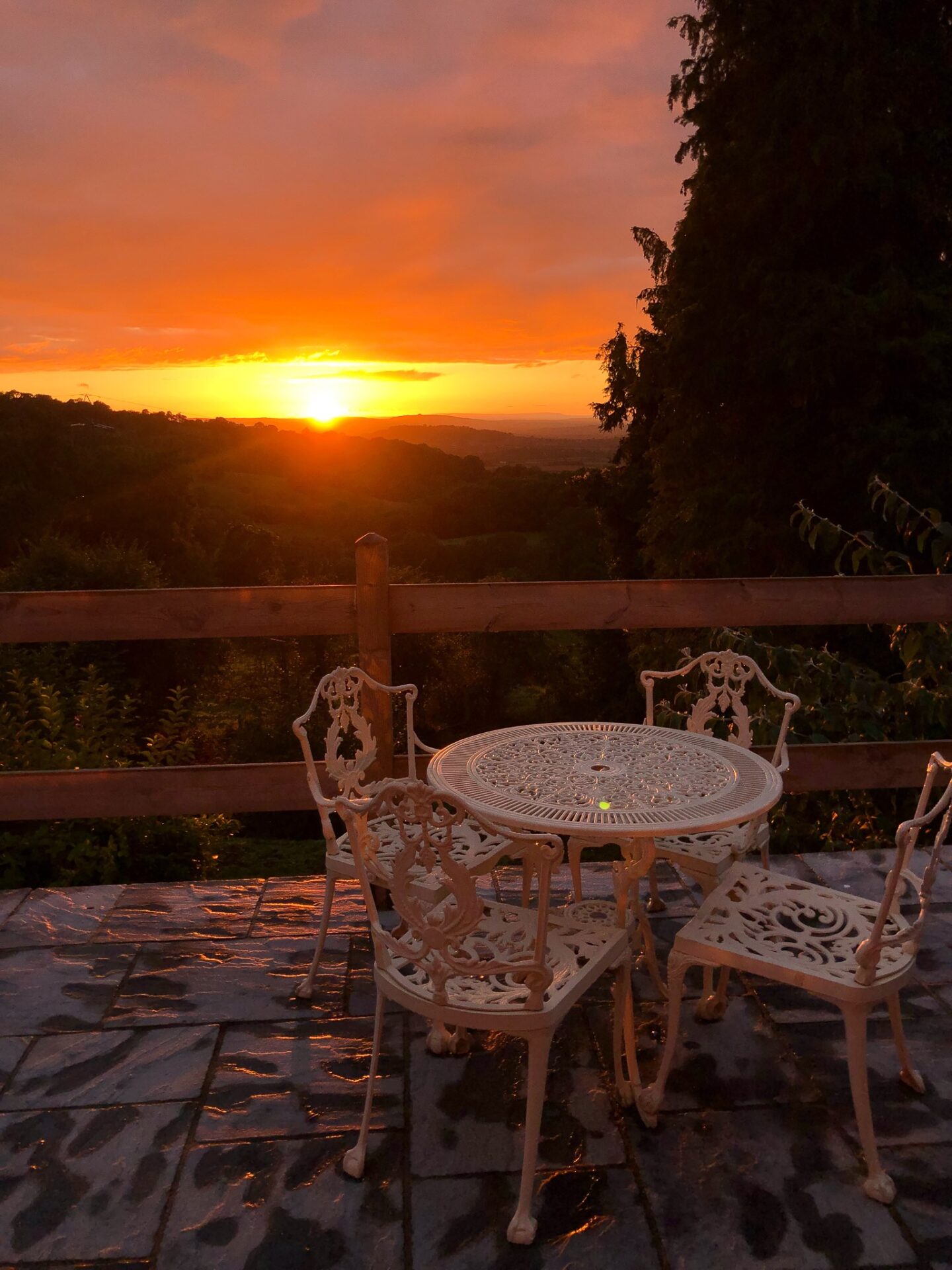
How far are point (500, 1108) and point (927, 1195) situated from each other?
2.89 ft

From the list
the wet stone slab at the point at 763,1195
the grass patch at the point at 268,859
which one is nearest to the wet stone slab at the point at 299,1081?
the wet stone slab at the point at 763,1195

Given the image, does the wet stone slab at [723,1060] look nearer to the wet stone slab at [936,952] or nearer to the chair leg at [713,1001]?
the chair leg at [713,1001]

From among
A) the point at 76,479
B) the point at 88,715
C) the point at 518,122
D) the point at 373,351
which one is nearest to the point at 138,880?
the point at 88,715

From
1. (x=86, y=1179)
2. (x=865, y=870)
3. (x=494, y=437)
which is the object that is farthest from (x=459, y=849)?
(x=494, y=437)

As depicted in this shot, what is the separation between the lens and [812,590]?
3.29 metres

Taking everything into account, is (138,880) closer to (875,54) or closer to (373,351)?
(373,351)

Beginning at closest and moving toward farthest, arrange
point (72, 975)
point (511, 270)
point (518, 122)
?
1. point (72, 975)
2. point (518, 122)
3. point (511, 270)

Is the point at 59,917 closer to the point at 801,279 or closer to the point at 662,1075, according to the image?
the point at 662,1075

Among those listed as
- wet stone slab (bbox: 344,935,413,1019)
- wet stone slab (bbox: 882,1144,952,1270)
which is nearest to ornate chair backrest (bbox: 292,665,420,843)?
wet stone slab (bbox: 344,935,413,1019)

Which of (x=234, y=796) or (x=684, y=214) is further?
(x=684, y=214)

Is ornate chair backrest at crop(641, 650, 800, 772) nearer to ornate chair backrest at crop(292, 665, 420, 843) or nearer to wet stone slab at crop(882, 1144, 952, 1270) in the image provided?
ornate chair backrest at crop(292, 665, 420, 843)

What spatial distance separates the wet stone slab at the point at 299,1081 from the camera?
205 cm

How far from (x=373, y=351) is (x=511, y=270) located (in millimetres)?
5243

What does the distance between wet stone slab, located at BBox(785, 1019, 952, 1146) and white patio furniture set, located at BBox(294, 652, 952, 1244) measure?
0.19 ft
